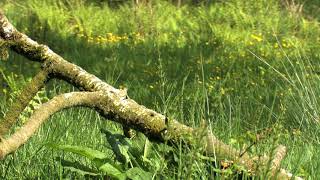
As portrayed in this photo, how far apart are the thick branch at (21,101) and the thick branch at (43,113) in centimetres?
20

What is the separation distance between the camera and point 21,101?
100.0 inches

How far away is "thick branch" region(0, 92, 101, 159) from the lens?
6.79 ft

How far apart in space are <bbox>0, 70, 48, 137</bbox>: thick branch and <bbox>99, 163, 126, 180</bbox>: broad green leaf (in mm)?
413

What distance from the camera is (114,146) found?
272 cm

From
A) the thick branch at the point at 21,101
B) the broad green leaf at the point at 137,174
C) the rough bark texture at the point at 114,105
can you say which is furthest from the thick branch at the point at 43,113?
the broad green leaf at the point at 137,174

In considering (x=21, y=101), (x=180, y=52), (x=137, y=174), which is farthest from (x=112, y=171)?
(x=180, y=52)

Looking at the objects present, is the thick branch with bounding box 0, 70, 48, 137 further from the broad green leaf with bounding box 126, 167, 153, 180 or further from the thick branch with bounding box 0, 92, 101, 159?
the broad green leaf with bounding box 126, 167, 153, 180

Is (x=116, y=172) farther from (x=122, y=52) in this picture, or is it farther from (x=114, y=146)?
(x=122, y=52)

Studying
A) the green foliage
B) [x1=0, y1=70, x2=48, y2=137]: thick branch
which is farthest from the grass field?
[x1=0, y1=70, x2=48, y2=137]: thick branch

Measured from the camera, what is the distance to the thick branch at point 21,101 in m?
2.40

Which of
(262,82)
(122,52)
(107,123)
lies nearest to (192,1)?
(122,52)

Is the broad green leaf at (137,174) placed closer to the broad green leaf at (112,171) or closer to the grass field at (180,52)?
the broad green leaf at (112,171)

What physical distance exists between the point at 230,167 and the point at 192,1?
11171 millimetres

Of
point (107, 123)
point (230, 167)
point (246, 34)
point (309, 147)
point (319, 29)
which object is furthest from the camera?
point (319, 29)
